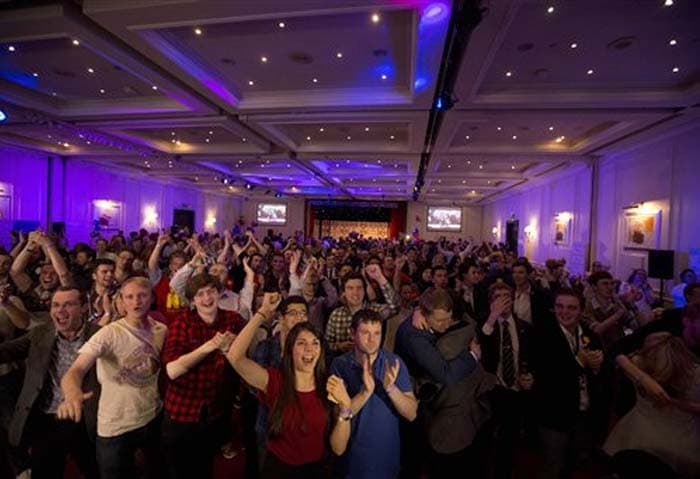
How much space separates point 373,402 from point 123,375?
1.35 m

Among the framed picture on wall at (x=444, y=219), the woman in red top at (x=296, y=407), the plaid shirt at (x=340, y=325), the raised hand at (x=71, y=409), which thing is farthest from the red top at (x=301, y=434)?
the framed picture on wall at (x=444, y=219)

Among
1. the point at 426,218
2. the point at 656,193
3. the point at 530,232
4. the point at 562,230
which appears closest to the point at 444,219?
the point at 426,218

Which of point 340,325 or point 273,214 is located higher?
point 273,214

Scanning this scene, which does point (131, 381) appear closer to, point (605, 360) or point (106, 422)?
point (106, 422)

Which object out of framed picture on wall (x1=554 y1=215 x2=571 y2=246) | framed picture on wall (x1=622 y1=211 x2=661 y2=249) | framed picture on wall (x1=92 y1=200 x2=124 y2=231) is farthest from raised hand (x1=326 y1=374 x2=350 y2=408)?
framed picture on wall (x1=92 y1=200 x2=124 y2=231)

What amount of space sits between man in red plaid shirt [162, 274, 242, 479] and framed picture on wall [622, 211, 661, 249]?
28.6 feet

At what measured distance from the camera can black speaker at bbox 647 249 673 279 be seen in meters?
6.41

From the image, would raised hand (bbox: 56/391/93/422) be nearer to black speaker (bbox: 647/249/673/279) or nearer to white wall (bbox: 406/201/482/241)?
black speaker (bbox: 647/249/673/279)

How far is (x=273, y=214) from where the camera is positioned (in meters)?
25.6

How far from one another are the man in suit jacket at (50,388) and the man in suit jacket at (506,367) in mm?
2555

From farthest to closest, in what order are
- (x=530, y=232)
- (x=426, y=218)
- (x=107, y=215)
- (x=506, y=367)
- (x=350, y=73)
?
(x=426, y=218)
(x=530, y=232)
(x=107, y=215)
(x=350, y=73)
(x=506, y=367)

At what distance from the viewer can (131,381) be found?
6.61 feet

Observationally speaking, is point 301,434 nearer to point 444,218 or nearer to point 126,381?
point 126,381

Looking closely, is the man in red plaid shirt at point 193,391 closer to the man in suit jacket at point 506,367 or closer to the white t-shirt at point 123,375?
the white t-shirt at point 123,375
